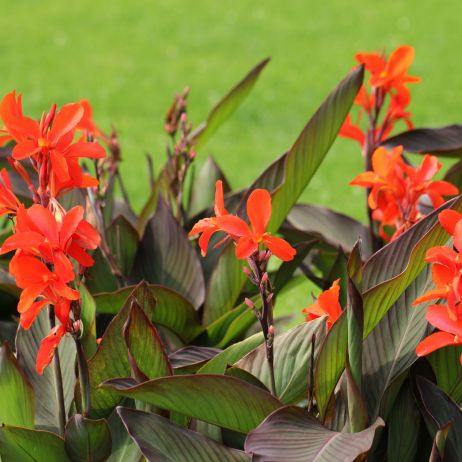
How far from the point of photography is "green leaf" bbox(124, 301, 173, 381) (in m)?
1.14

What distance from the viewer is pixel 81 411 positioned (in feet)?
4.17

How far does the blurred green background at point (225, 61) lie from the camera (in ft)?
19.2

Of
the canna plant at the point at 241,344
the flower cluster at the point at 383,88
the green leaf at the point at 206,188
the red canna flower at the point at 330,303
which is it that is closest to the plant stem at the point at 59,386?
the canna plant at the point at 241,344

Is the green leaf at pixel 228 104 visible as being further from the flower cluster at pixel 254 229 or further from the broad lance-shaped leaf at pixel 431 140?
the flower cluster at pixel 254 229

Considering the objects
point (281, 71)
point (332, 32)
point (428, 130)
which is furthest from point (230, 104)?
point (332, 32)

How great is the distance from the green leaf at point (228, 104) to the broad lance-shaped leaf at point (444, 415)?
2.88ft

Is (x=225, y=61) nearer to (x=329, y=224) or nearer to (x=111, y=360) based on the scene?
(x=329, y=224)

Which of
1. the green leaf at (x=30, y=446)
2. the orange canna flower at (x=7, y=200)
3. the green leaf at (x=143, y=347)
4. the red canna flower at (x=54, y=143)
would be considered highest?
the red canna flower at (x=54, y=143)

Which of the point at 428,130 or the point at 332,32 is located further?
the point at 332,32

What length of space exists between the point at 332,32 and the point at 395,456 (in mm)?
7149

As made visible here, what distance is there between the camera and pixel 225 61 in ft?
24.5

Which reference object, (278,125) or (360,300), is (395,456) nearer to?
(360,300)

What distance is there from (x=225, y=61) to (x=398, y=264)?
20.7 ft

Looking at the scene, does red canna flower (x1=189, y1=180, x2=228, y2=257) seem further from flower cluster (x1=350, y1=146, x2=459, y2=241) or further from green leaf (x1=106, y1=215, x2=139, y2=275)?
green leaf (x1=106, y1=215, x2=139, y2=275)
